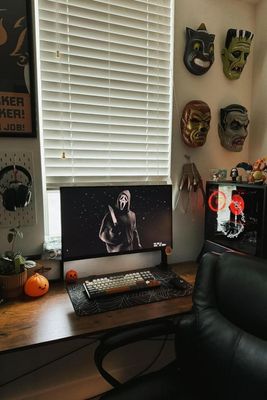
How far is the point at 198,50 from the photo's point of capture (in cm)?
157

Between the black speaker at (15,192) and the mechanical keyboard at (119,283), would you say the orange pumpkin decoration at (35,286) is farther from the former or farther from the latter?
the black speaker at (15,192)

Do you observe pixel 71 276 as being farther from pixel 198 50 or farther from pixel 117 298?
pixel 198 50

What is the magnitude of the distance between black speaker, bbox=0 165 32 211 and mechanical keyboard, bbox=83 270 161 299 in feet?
1.65

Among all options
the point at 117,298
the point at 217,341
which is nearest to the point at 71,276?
the point at 117,298

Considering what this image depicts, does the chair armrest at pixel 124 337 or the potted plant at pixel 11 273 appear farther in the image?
the potted plant at pixel 11 273

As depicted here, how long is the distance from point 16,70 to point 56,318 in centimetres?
113

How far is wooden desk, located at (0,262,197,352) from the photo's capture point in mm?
964

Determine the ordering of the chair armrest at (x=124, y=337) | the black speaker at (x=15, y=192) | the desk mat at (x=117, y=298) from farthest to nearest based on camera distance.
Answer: the black speaker at (x=15, y=192)
the desk mat at (x=117, y=298)
the chair armrest at (x=124, y=337)

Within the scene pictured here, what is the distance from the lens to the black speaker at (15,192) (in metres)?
1.28

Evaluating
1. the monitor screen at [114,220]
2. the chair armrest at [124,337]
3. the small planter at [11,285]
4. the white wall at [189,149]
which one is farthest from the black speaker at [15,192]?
the chair armrest at [124,337]

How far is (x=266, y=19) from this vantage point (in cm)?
173

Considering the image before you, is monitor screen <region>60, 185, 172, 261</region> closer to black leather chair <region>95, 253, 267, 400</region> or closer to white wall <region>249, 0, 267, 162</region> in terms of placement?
black leather chair <region>95, 253, 267, 400</region>

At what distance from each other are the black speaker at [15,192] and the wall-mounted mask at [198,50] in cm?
113

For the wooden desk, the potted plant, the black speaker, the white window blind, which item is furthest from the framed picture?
the wooden desk
